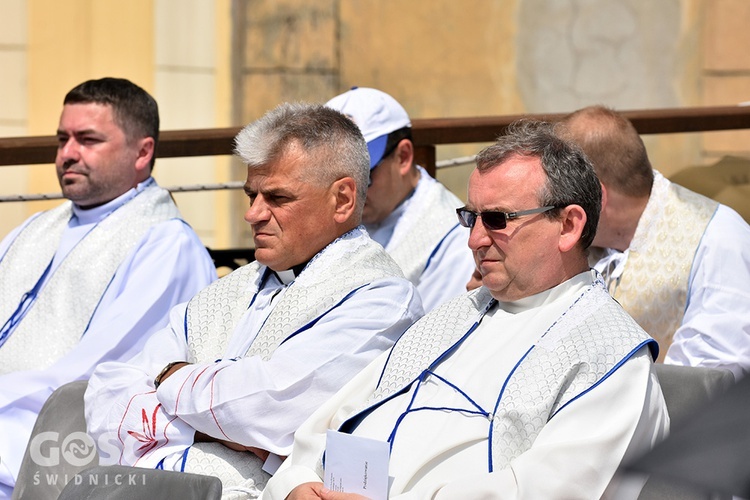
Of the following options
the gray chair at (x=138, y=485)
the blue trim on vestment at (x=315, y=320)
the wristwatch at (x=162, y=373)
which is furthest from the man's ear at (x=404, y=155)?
the gray chair at (x=138, y=485)

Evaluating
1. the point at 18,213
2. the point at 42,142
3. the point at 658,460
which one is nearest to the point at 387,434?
the point at 658,460

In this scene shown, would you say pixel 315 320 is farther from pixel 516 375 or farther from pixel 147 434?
pixel 516 375

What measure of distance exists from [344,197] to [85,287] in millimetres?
1495

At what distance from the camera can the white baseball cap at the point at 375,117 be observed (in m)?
4.58

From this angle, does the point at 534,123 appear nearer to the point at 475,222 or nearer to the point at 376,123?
the point at 475,222

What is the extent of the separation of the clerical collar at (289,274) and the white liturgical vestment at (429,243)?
1093 mm

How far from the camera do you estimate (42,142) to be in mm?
4930

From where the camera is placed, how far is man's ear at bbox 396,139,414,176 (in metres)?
4.62

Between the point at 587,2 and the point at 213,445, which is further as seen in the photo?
the point at 587,2

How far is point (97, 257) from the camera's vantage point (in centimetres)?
443

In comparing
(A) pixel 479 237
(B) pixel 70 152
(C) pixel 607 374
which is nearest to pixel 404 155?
(B) pixel 70 152

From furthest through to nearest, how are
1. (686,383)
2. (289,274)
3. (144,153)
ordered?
(144,153) → (289,274) → (686,383)

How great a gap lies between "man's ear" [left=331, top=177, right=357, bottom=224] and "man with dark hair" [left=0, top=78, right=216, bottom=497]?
1.12 m

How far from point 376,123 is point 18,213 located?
3299 millimetres
